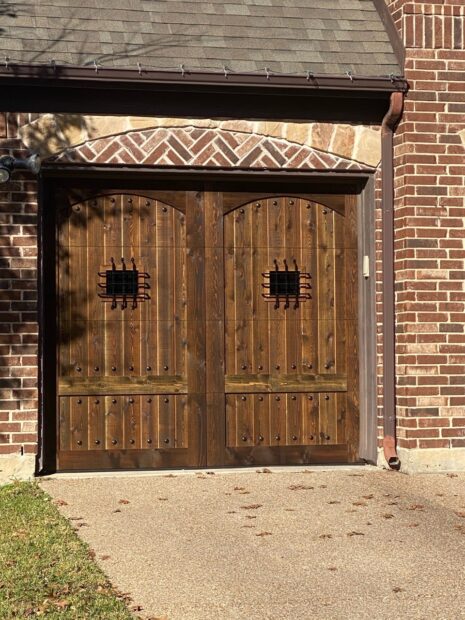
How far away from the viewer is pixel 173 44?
10523 mm

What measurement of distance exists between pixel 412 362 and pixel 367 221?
4.52ft

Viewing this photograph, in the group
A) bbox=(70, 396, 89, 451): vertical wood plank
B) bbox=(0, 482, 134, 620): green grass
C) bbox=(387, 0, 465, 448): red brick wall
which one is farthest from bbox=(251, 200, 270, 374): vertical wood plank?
bbox=(0, 482, 134, 620): green grass

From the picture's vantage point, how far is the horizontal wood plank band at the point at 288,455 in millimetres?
10758

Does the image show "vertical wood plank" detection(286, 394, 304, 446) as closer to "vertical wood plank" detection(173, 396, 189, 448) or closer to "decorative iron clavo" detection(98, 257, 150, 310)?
"vertical wood plank" detection(173, 396, 189, 448)

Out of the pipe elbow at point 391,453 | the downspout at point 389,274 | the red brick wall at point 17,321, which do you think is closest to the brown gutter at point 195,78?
the downspout at point 389,274

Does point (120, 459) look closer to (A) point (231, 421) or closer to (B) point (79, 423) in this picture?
(B) point (79, 423)

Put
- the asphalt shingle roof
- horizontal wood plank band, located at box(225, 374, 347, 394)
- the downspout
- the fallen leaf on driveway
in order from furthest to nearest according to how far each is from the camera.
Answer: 1. horizontal wood plank band, located at box(225, 374, 347, 394)
2. the downspout
3. the asphalt shingle roof
4. the fallen leaf on driveway

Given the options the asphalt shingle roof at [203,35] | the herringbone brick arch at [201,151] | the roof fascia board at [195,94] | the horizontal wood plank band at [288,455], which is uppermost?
the asphalt shingle roof at [203,35]

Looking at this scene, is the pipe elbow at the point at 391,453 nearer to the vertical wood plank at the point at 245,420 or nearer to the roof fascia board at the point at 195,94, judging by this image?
the vertical wood plank at the point at 245,420

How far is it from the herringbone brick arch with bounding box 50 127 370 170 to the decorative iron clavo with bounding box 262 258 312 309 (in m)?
0.94

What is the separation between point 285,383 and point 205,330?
0.88 meters

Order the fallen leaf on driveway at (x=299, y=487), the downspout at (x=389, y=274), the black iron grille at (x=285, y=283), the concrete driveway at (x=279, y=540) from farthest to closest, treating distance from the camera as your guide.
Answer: the black iron grille at (x=285, y=283) → the downspout at (x=389, y=274) → the fallen leaf on driveway at (x=299, y=487) → the concrete driveway at (x=279, y=540)

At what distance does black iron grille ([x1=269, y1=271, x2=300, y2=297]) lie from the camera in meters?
10.9

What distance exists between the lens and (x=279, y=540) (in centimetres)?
778
